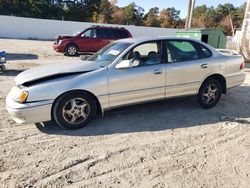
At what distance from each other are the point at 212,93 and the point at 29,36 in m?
26.3

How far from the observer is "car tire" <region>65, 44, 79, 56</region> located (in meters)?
15.4

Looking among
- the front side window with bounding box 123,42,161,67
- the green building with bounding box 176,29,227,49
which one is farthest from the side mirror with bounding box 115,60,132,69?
the green building with bounding box 176,29,227,49

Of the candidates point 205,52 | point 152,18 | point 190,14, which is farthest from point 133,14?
point 205,52

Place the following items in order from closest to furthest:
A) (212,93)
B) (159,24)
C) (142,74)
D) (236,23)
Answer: (142,74) → (212,93) → (159,24) → (236,23)

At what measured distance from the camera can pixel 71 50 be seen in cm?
1545

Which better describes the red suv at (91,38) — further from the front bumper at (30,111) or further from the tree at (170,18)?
the tree at (170,18)

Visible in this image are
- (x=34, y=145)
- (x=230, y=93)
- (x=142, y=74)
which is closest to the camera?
(x=34, y=145)

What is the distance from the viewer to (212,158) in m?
3.89

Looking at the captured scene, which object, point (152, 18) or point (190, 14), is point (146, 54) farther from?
point (152, 18)

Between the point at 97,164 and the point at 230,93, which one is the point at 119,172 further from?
the point at 230,93

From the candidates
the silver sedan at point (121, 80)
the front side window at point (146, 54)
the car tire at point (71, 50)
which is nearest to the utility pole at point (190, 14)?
the car tire at point (71, 50)

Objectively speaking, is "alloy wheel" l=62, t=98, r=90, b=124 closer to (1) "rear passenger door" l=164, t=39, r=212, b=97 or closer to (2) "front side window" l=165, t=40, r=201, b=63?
(1) "rear passenger door" l=164, t=39, r=212, b=97

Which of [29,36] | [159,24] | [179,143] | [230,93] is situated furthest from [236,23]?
[179,143]

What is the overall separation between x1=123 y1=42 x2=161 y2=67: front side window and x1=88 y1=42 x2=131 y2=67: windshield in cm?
19
